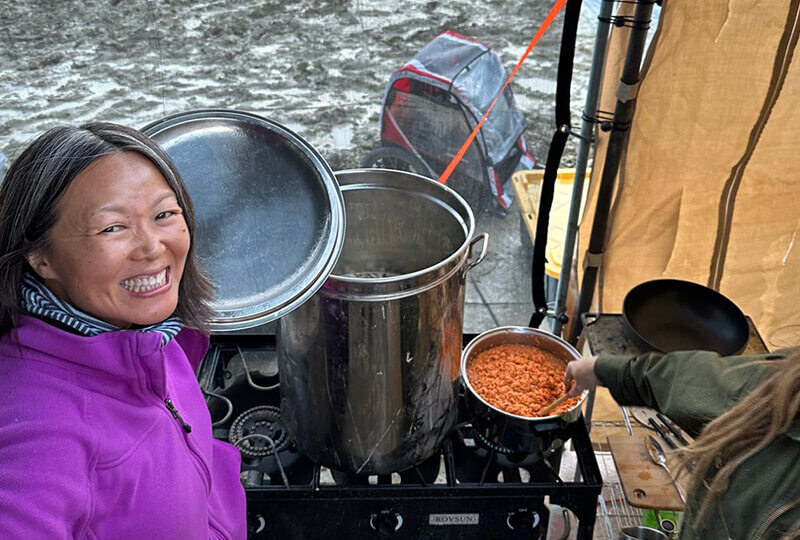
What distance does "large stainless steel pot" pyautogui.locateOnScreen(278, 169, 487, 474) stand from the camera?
1.41 m

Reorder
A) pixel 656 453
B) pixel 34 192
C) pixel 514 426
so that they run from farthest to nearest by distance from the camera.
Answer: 1. pixel 656 453
2. pixel 514 426
3. pixel 34 192

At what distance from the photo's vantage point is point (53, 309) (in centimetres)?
96

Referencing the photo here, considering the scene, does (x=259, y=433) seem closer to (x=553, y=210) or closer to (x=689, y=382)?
(x=689, y=382)

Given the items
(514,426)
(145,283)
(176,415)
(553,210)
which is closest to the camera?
(145,283)

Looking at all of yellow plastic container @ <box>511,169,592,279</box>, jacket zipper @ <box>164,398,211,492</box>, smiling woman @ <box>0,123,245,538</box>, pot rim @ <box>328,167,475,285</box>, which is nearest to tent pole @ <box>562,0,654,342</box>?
yellow plastic container @ <box>511,169,592,279</box>

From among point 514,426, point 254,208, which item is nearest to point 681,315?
point 514,426

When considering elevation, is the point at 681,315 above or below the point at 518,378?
above

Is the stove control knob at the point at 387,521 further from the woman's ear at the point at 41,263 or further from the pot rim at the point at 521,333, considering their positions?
the woman's ear at the point at 41,263

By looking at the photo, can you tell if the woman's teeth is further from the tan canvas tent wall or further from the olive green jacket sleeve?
the tan canvas tent wall

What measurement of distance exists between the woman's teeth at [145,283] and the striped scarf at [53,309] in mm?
67

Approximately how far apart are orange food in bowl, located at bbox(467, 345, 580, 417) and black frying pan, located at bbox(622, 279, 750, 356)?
25 centimetres

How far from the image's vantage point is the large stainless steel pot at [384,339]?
1.41m

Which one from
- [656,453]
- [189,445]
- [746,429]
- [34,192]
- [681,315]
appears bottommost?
[656,453]

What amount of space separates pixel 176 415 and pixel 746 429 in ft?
3.11
